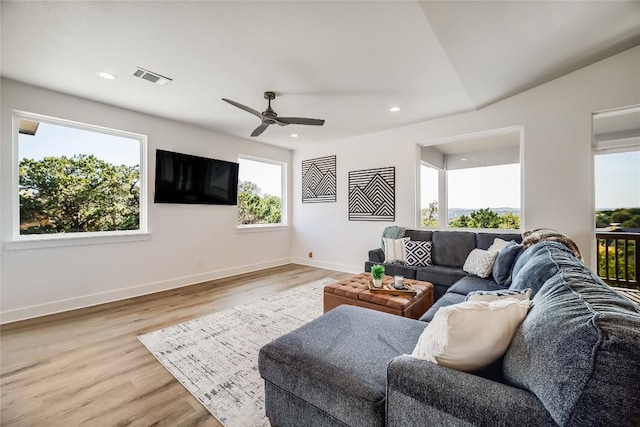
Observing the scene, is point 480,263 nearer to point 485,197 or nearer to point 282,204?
point 485,197

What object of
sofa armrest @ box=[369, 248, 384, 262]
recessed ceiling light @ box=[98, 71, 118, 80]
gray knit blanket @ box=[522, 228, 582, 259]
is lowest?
sofa armrest @ box=[369, 248, 384, 262]

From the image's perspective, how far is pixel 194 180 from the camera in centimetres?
445

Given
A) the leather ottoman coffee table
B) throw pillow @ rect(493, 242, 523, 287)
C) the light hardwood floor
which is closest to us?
the light hardwood floor

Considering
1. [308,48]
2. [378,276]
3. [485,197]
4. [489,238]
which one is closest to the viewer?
[308,48]

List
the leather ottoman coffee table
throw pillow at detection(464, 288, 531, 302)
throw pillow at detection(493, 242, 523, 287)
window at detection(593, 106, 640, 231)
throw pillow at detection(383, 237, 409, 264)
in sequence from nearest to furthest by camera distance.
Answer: throw pillow at detection(464, 288, 531, 302) < the leather ottoman coffee table < throw pillow at detection(493, 242, 523, 287) < window at detection(593, 106, 640, 231) < throw pillow at detection(383, 237, 409, 264)

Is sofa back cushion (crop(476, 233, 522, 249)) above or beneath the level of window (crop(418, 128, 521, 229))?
beneath

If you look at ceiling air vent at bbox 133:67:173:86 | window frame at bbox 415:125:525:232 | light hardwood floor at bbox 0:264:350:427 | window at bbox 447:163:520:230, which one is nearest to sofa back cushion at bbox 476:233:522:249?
window frame at bbox 415:125:525:232

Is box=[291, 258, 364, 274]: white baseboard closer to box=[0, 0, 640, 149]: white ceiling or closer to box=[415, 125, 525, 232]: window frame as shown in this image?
box=[415, 125, 525, 232]: window frame

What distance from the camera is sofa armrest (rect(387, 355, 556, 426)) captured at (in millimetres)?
786

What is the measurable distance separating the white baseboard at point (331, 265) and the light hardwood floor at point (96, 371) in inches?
91.9

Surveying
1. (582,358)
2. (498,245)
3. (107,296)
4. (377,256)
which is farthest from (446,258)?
(107,296)

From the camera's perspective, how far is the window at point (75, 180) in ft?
10.1

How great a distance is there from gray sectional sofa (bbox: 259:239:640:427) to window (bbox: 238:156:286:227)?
13.5ft

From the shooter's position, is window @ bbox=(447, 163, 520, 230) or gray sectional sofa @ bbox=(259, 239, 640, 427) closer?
gray sectional sofa @ bbox=(259, 239, 640, 427)
